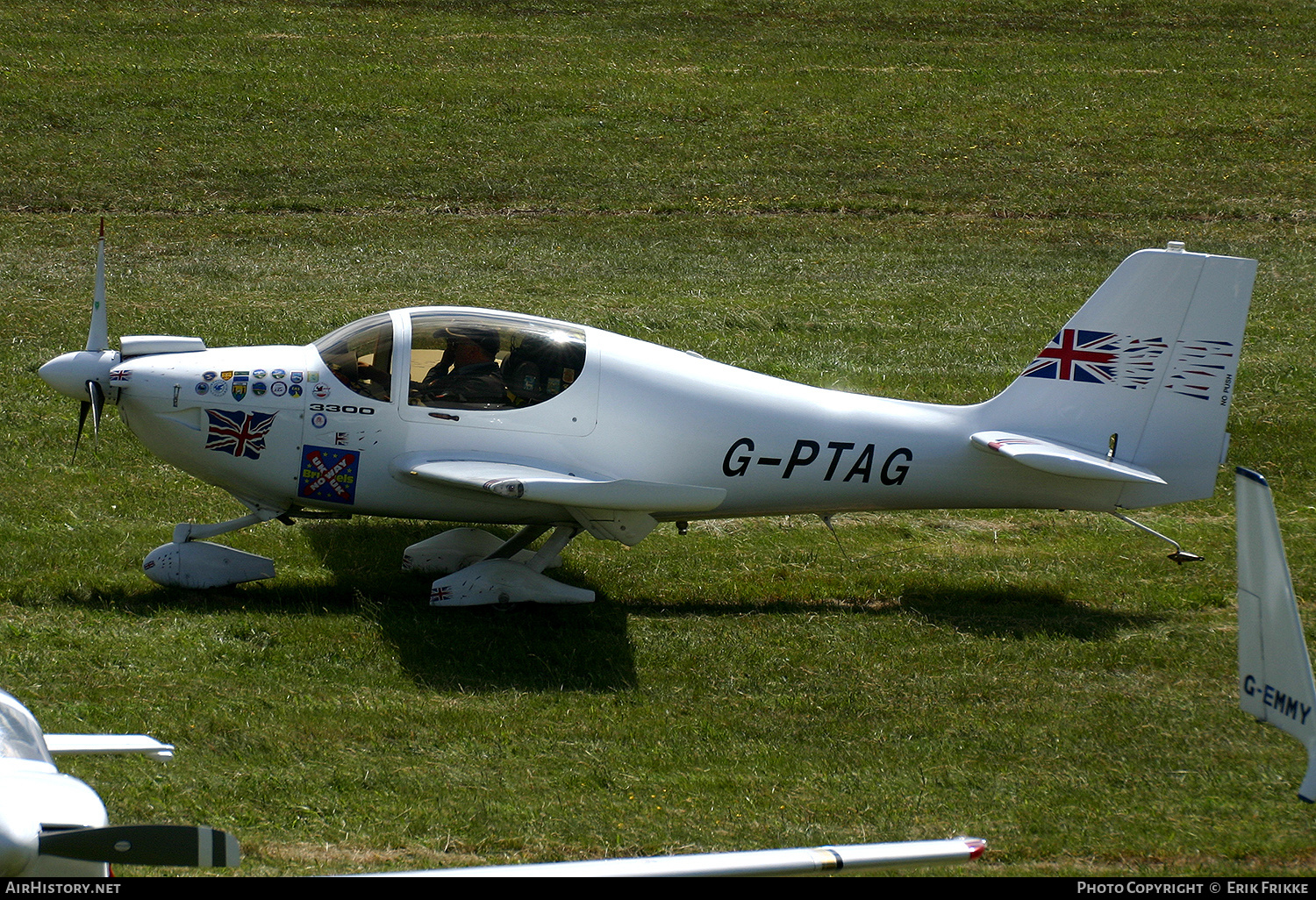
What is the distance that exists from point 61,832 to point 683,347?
42.3 ft

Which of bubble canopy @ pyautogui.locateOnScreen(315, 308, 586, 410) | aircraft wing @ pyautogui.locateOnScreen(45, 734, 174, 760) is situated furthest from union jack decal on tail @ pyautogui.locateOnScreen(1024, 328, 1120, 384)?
aircraft wing @ pyautogui.locateOnScreen(45, 734, 174, 760)

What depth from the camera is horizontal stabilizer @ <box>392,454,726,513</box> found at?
9.09 metres

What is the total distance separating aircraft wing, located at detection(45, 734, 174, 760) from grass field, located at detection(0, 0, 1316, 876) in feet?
3.71

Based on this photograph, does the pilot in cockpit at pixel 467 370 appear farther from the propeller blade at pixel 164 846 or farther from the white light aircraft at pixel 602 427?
the propeller blade at pixel 164 846

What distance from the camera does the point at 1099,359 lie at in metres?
10.4

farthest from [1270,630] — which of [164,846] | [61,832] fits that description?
[61,832]

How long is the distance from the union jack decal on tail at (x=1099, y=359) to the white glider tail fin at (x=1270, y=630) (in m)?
5.32

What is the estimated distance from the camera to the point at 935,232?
24.1 meters

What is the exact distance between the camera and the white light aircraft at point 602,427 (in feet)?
31.5

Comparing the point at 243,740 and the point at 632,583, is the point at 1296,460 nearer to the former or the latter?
the point at 632,583

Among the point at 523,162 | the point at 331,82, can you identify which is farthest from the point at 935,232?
the point at 331,82

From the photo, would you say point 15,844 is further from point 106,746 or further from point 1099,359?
point 1099,359

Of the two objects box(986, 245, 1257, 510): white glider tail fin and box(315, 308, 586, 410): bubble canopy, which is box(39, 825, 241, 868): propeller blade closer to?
box(315, 308, 586, 410): bubble canopy

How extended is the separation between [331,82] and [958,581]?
83.9 feet
